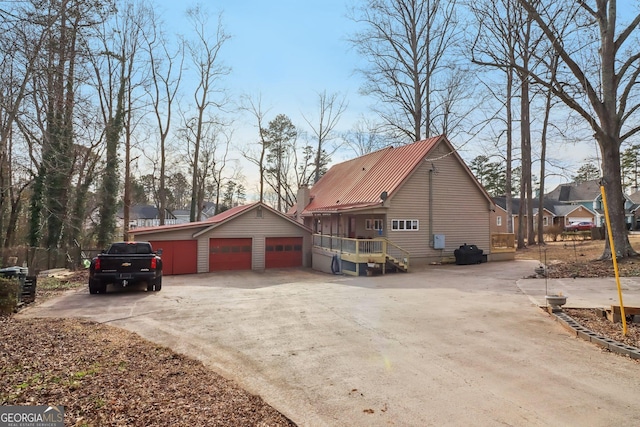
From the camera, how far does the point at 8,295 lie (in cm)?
812

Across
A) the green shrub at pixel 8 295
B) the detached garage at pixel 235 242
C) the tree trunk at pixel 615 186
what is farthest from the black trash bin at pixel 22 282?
the tree trunk at pixel 615 186

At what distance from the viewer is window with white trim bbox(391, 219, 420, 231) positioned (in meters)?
19.5

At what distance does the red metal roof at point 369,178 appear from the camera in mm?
19969

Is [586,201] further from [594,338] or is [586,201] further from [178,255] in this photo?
[594,338]

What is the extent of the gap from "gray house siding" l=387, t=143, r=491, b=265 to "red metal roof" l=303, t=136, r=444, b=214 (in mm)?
637

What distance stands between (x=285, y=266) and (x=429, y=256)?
838 cm

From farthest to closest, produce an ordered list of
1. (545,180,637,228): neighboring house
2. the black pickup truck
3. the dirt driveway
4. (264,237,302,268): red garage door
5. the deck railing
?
1. (545,180,637,228): neighboring house
2. (264,237,302,268): red garage door
3. the deck railing
4. the black pickup truck
5. the dirt driveway

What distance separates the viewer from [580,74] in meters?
14.4

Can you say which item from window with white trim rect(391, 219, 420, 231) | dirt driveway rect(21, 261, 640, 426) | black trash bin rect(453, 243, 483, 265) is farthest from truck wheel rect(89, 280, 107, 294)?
black trash bin rect(453, 243, 483, 265)

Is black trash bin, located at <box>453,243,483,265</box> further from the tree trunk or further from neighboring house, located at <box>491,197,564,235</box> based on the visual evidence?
neighboring house, located at <box>491,197,564,235</box>

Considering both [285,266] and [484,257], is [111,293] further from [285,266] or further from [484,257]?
[484,257]

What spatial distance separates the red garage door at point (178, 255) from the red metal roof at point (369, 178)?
26.4ft

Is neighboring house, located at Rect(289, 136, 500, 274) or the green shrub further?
neighboring house, located at Rect(289, 136, 500, 274)

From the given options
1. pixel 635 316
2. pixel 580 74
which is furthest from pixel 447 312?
pixel 580 74
